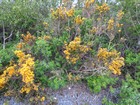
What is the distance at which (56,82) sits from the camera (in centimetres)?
290

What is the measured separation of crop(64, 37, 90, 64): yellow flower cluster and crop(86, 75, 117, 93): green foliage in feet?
1.02

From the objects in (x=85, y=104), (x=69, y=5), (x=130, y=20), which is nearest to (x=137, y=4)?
(x=130, y=20)

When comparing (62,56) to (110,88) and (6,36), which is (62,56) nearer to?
(110,88)

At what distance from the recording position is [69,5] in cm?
348

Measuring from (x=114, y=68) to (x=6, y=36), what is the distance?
1.66m

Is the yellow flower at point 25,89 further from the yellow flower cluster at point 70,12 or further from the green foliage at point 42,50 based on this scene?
the yellow flower cluster at point 70,12

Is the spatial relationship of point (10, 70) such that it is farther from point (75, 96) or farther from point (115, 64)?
point (115, 64)

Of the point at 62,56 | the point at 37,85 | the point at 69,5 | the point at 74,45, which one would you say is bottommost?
the point at 37,85

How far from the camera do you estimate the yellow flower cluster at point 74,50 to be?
2.94 meters

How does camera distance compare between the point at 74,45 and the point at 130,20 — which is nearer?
the point at 74,45

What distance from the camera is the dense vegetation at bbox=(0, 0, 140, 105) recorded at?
293 centimetres

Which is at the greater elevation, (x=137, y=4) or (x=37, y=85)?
(x=137, y=4)

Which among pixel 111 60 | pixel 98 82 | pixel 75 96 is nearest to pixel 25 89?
pixel 75 96

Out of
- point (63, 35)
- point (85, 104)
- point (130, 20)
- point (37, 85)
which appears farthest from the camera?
point (130, 20)
